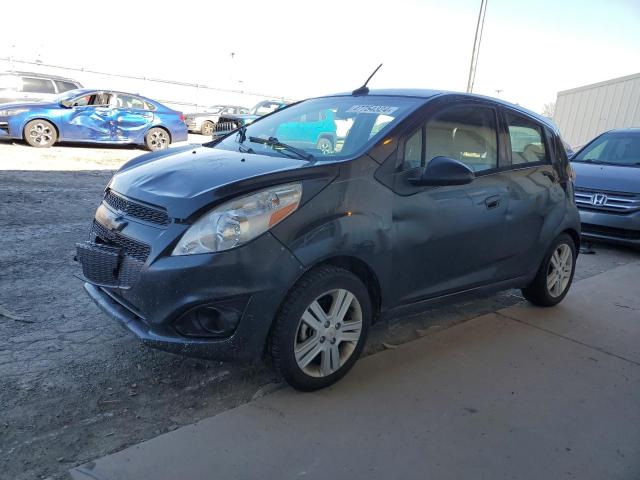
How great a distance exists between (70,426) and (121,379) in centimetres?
47

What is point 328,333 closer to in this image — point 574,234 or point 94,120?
point 574,234

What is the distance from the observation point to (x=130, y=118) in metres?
12.8

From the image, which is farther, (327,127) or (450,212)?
(327,127)

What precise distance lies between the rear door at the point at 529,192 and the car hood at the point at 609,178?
3.31m

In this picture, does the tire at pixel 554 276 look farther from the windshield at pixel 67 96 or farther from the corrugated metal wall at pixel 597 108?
the corrugated metal wall at pixel 597 108

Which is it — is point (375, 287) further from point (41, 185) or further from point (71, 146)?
point (71, 146)

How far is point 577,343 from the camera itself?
165 inches

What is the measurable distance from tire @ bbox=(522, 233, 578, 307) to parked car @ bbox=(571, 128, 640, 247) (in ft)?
9.43

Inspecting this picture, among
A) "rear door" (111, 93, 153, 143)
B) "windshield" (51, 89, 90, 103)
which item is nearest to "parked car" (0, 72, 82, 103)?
"windshield" (51, 89, 90, 103)

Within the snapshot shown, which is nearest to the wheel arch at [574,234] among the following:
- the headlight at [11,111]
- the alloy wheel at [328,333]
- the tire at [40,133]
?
the alloy wheel at [328,333]

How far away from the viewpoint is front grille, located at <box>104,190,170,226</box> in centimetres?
281

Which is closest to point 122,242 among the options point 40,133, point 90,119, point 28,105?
point 40,133

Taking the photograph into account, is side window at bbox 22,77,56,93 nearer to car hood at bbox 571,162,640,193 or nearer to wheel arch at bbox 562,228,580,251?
car hood at bbox 571,162,640,193

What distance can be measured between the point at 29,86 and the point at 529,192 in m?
14.3
